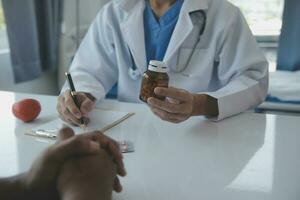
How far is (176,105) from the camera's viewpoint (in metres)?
0.94

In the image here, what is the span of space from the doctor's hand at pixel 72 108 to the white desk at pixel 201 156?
0.19 ft

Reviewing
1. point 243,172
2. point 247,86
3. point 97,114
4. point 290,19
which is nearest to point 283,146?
point 243,172

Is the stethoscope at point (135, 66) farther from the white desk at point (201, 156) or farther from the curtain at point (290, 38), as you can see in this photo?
the curtain at point (290, 38)

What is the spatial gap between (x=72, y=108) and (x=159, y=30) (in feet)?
1.54

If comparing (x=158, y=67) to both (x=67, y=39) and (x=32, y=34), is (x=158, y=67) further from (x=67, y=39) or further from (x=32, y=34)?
(x=67, y=39)

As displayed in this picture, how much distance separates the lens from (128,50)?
52.4 inches

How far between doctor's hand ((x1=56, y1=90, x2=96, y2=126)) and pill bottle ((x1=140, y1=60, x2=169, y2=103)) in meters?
0.17

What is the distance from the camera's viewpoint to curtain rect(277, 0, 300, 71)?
84.1 inches

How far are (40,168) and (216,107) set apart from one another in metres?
0.60

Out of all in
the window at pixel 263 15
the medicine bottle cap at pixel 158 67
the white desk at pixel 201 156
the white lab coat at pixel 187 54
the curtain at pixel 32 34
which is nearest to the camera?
the white desk at pixel 201 156

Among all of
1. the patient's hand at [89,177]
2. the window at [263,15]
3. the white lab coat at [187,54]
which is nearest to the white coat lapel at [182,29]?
the white lab coat at [187,54]

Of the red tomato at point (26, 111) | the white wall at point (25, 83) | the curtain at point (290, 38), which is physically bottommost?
the white wall at point (25, 83)

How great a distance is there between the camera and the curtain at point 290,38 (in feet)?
7.01

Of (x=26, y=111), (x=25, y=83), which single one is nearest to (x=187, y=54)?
(x=26, y=111)
